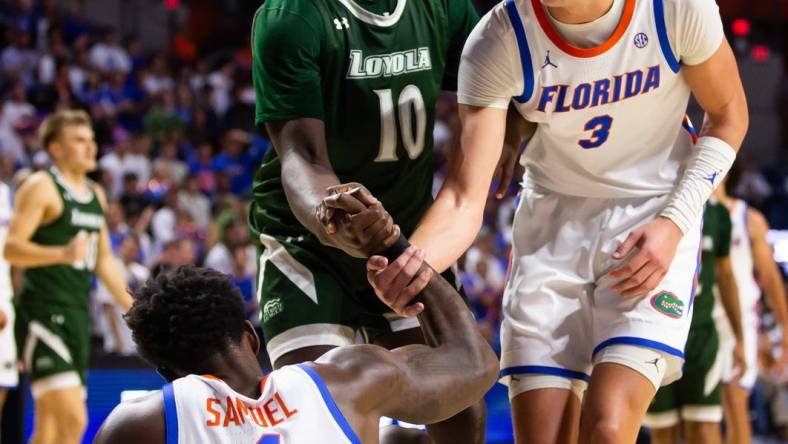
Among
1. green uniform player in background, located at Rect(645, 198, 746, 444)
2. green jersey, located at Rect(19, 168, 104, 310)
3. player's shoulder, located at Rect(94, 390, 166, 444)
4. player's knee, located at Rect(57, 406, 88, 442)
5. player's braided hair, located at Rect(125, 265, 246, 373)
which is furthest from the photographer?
green jersey, located at Rect(19, 168, 104, 310)

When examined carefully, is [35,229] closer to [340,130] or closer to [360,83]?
[340,130]

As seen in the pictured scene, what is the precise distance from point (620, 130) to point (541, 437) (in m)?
1.02

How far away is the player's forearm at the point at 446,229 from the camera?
3660 millimetres

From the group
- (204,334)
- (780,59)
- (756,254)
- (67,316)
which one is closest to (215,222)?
(67,316)

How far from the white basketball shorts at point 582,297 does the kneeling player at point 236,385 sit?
3.04 feet

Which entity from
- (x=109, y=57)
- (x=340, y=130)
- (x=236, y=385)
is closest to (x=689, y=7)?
(x=340, y=130)

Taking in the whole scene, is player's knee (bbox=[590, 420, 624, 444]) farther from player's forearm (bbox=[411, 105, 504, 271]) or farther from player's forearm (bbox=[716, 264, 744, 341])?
player's forearm (bbox=[716, 264, 744, 341])

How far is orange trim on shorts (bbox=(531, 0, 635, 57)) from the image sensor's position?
3.67 m

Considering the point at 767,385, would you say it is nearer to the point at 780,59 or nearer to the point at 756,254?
the point at 756,254

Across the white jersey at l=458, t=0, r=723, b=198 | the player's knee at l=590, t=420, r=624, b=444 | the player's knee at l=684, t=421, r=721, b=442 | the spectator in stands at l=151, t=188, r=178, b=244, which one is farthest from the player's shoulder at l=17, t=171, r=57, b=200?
the player's knee at l=590, t=420, r=624, b=444

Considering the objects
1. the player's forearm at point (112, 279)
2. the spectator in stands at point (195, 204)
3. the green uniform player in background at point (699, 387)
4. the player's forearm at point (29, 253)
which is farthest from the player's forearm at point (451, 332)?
the spectator in stands at point (195, 204)

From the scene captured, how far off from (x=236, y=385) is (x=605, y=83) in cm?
164

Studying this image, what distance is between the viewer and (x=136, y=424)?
8.44ft

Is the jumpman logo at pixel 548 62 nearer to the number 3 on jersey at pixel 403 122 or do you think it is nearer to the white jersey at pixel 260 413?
the number 3 on jersey at pixel 403 122
